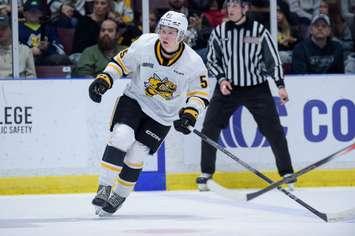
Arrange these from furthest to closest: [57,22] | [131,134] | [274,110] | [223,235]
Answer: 1. [57,22]
2. [274,110]
3. [131,134]
4. [223,235]

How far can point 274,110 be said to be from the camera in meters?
7.38

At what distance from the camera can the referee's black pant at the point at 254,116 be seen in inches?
288

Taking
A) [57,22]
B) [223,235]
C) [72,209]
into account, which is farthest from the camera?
[57,22]

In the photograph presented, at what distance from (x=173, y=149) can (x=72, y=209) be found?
1.33 metres

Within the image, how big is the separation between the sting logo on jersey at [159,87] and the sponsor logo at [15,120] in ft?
5.03

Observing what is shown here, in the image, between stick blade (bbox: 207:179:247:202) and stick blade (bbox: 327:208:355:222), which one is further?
stick blade (bbox: 207:179:247:202)

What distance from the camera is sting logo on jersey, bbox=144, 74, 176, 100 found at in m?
6.07

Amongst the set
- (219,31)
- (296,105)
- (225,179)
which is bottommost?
(225,179)

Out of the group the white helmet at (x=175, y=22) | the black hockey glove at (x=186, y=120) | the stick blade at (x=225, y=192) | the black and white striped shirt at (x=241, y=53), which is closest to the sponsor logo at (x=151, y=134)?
the black hockey glove at (x=186, y=120)

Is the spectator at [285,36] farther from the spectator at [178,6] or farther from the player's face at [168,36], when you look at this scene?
the player's face at [168,36]

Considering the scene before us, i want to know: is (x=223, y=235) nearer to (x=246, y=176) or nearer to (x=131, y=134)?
(x=131, y=134)

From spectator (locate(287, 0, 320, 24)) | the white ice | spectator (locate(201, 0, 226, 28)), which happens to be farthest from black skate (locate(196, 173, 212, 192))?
spectator (locate(287, 0, 320, 24))

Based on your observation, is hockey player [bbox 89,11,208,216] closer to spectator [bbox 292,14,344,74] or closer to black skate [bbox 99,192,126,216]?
black skate [bbox 99,192,126,216]

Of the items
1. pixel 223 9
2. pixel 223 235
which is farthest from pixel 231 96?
pixel 223 235
